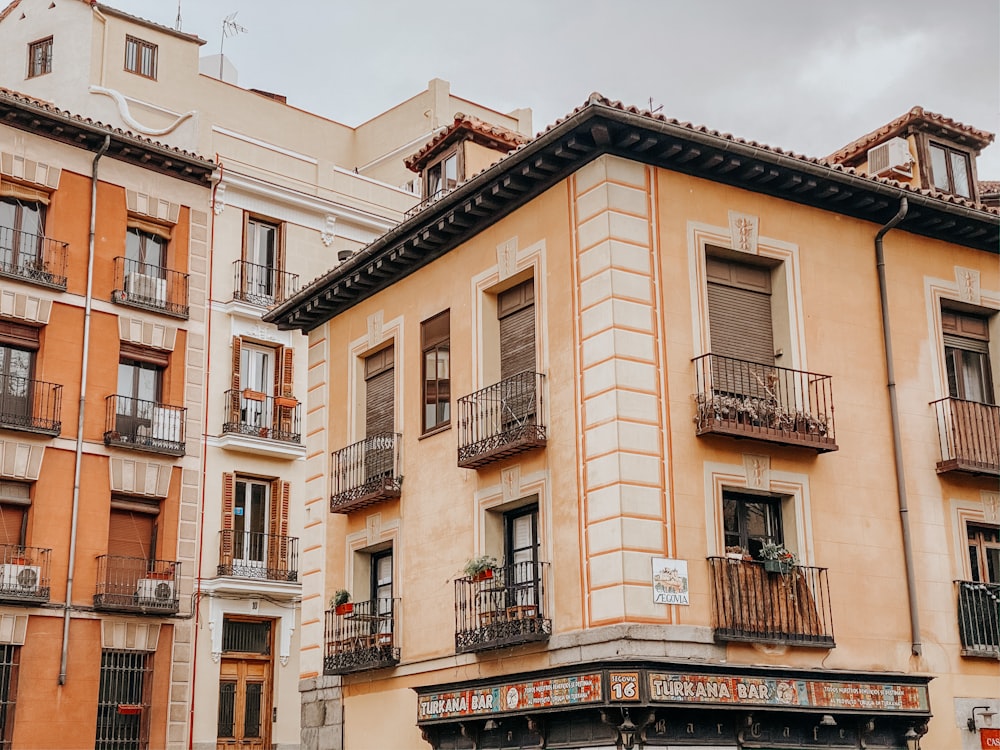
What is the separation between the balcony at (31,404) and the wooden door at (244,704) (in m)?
7.51

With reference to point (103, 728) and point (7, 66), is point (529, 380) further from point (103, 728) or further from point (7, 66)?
point (7, 66)

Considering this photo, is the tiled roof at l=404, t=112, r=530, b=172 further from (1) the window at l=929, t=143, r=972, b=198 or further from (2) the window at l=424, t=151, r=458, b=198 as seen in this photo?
(1) the window at l=929, t=143, r=972, b=198

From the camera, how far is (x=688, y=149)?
18641 millimetres

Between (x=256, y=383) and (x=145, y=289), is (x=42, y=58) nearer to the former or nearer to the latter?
(x=145, y=289)

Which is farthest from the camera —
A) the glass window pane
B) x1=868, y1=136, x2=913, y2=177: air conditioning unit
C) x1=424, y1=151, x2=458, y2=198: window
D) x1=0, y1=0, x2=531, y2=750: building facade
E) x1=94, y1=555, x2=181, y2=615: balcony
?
x1=0, y1=0, x2=531, y2=750: building facade

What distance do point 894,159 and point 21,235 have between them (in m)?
19.6

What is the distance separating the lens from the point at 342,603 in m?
22.5

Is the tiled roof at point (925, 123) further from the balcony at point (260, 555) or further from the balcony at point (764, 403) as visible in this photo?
the balcony at point (260, 555)

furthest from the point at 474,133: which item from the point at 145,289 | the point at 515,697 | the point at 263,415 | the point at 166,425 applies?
the point at 263,415

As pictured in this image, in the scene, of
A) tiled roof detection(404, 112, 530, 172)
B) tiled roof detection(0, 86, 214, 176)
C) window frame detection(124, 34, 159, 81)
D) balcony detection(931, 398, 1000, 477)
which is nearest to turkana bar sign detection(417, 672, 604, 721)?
balcony detection(931, 398, 1000, 477)

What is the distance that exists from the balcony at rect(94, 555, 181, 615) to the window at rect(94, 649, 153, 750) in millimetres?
1130

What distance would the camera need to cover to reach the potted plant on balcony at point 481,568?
19078 millimetres

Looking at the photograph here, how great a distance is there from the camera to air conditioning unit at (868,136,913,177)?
23062 millimetres

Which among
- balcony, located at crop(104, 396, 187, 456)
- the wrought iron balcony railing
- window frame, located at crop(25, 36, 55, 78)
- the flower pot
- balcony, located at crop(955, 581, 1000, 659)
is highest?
window frame, located at crop(25, 36, 55, 78)
